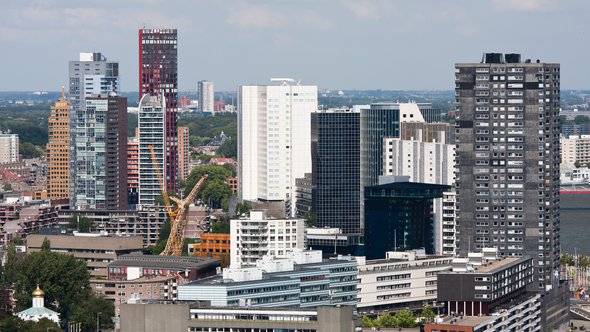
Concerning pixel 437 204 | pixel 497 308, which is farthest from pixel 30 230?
pixel 497 308

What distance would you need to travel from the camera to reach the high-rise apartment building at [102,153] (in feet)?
397

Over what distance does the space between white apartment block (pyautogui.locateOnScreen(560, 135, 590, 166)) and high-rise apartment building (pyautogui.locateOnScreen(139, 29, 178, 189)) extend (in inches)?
2678

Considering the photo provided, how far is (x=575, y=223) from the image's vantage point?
140875mm

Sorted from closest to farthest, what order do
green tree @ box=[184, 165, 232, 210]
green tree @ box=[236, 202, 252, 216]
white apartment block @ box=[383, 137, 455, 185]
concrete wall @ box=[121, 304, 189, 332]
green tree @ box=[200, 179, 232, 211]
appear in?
1. concrete wall @ box=[121, 304, 189, 332]
2. green tree @ box=[236, 202, 252, 216]
3. white apartment block @ box=[383, 137, 455, 185]
4. green tree @ box=[200, 179, 232, 211]
5. green tree @ box=[184, 165, 232, 210]

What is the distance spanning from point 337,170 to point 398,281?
27.9 metres

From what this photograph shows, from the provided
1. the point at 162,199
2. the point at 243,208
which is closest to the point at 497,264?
the point at 243,208

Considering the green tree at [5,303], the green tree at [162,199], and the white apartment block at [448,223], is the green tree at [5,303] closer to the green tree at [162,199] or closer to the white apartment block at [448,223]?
the white apartment block at [448,223]

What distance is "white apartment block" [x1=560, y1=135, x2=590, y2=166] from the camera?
195 m

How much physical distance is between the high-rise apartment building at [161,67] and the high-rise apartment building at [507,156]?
51.8 meters

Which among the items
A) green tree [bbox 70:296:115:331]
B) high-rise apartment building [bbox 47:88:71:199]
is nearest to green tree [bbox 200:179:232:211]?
high-rise apartment building [bbox 47:88:71:199]

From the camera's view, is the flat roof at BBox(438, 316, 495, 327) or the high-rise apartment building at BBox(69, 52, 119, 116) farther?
the high-rise apartment building at BBox(69, 52, 119, 116)

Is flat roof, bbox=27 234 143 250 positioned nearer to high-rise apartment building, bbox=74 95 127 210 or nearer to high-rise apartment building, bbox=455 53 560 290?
high-rise apartment building, bbox=455 53 560 290

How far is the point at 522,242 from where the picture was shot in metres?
79.4

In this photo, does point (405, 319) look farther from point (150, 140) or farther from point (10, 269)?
point (150, 140)
